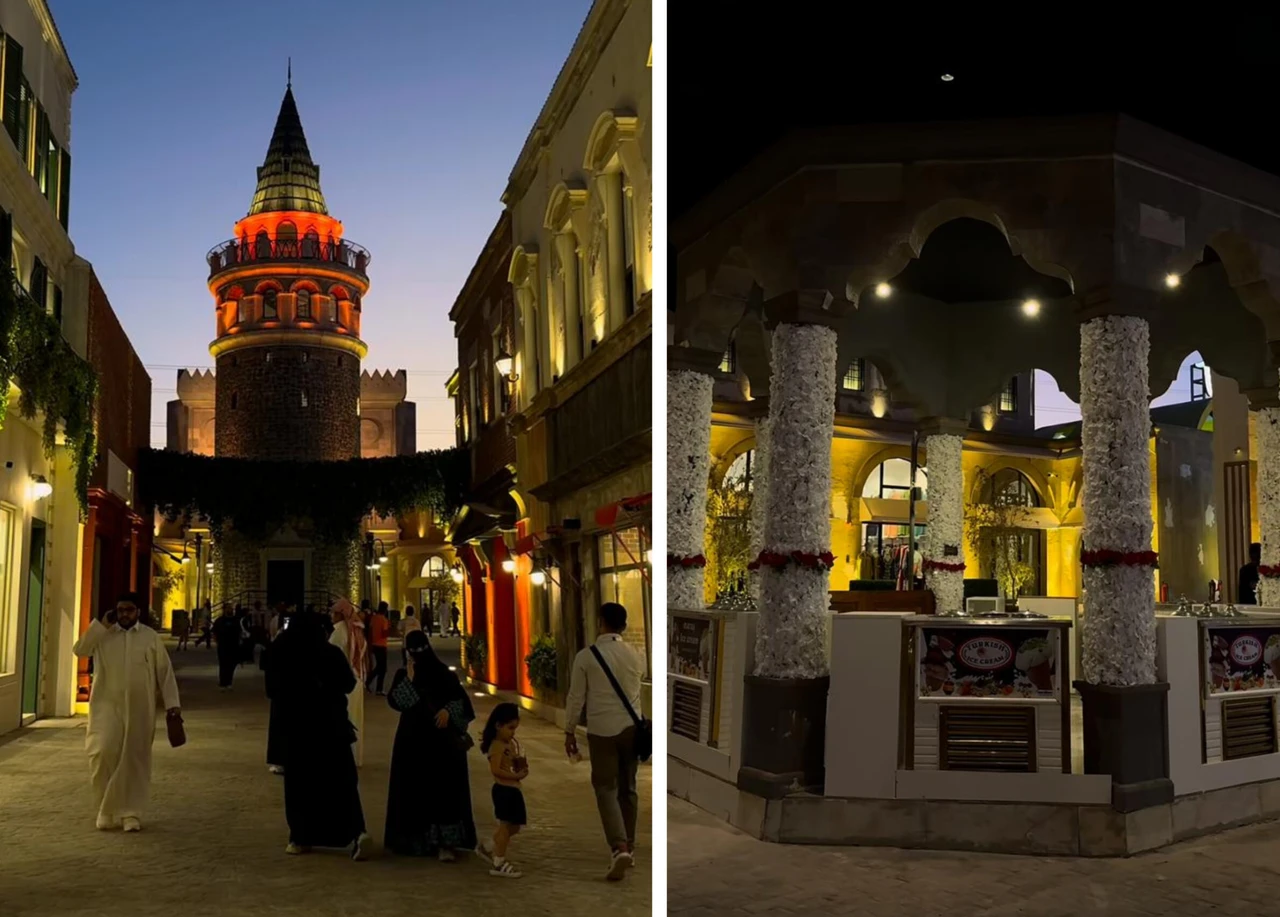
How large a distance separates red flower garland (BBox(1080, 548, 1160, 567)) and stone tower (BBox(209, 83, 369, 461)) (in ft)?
11.1

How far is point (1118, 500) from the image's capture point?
5.52 meters

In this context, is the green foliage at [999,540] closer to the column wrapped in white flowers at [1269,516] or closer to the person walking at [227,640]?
the column wrapped in white flowers at [1269,516]

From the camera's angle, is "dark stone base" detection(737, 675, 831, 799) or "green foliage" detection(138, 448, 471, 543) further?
"dark stone base" detection(737, 675, 831, 799)

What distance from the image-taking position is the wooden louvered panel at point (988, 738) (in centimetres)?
528

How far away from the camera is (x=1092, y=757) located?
18.0ft

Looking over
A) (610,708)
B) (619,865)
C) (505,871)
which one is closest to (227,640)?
(505,871)

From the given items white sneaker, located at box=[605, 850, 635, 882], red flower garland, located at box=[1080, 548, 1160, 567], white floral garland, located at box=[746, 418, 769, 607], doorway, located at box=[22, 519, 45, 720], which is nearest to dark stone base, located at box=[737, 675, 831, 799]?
white floral garland, located at box=[746, 418, 769, 607]

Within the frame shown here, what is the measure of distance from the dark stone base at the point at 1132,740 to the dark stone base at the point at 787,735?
3.82 ft

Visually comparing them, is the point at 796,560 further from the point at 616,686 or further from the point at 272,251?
the point at 272,251

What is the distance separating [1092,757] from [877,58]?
10.1 feet

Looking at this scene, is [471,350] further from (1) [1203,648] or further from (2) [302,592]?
(1) [1203,648]

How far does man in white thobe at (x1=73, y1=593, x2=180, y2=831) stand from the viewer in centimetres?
310

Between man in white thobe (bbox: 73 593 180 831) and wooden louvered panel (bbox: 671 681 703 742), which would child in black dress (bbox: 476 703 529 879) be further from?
wooden louvered panel (bbox: 671 681 703 742)

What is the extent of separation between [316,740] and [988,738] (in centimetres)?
295
